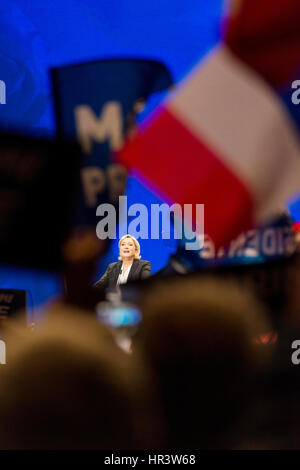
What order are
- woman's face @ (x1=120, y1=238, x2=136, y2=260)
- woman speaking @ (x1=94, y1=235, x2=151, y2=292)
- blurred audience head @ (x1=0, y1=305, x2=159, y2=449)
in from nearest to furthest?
blurred audience head @ (x1=0, y1=305, x2=159, y2=449) < woman speaking @ (x1=94, y1=235, x2=151, y2=292) < woman's face @ (x1=120, y1=238, x2=136, y2=260)

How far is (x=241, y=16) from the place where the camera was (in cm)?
63

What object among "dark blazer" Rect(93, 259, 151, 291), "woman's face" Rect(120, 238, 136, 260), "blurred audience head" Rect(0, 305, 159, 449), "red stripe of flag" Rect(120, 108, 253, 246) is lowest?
"blurred audience head" Rect(0, 305, 159, 449)

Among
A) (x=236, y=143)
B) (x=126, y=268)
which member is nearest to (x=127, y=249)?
(x=126, y=268)

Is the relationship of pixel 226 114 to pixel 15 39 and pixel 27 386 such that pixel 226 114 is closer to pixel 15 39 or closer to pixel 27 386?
pixel 27 386

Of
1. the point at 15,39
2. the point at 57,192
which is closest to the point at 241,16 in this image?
the point at 57,192

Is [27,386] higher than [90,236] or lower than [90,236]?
lower

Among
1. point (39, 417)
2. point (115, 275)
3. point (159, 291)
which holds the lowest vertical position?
point (39, 417)

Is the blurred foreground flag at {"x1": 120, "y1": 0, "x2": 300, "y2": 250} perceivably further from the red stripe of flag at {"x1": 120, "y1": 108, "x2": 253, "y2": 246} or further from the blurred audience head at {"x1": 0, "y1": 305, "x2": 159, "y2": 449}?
the blurred audience head at {"x1": 0, "y1": 305, "x2": 159, "y2": 449}

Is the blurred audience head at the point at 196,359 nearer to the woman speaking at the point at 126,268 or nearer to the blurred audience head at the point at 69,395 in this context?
the blurred audience head at the point at 69,395

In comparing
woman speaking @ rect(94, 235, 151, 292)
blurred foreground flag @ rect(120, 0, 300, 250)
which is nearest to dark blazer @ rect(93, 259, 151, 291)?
woman speaking @ rect(94, 235, 151, 292)

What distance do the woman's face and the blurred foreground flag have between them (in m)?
1.65

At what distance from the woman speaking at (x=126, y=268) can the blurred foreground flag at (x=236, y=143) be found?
4.86 ft

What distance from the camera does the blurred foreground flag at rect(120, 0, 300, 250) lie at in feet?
2.16

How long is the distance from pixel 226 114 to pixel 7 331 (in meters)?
0.62
